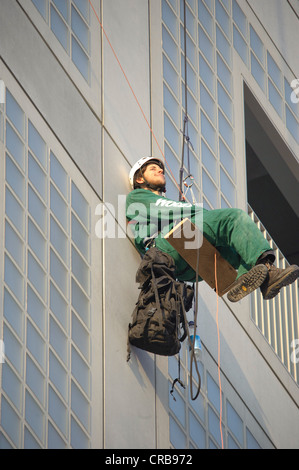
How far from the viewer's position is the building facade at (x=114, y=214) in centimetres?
780

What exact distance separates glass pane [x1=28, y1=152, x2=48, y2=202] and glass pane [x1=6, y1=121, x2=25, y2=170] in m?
0.07

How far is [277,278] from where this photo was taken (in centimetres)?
752

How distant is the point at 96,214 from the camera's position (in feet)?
27.6

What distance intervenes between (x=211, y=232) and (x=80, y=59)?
67.3 inches

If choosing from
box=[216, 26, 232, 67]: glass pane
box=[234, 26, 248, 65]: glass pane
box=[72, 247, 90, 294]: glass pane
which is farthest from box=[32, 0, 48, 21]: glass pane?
box=[234, 26, 248, 65]: glass pane

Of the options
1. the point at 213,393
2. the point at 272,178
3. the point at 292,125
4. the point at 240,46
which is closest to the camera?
the point at 213,393

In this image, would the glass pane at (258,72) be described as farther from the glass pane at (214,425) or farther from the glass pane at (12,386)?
the glass pane at (12,386)

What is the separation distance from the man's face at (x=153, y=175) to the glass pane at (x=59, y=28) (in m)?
1.05

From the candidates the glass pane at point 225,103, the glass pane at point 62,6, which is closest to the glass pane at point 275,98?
the glass pane at point 225,103

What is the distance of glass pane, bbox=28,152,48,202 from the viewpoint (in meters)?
8.05

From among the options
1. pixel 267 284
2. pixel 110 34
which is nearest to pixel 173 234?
pixel 267 284

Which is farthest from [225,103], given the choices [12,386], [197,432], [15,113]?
[12,386]

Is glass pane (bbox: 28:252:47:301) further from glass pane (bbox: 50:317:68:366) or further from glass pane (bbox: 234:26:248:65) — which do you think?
glass pane (bbox: 234:26:248:65)

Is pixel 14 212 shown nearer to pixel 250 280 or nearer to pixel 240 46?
pixel 250 280
